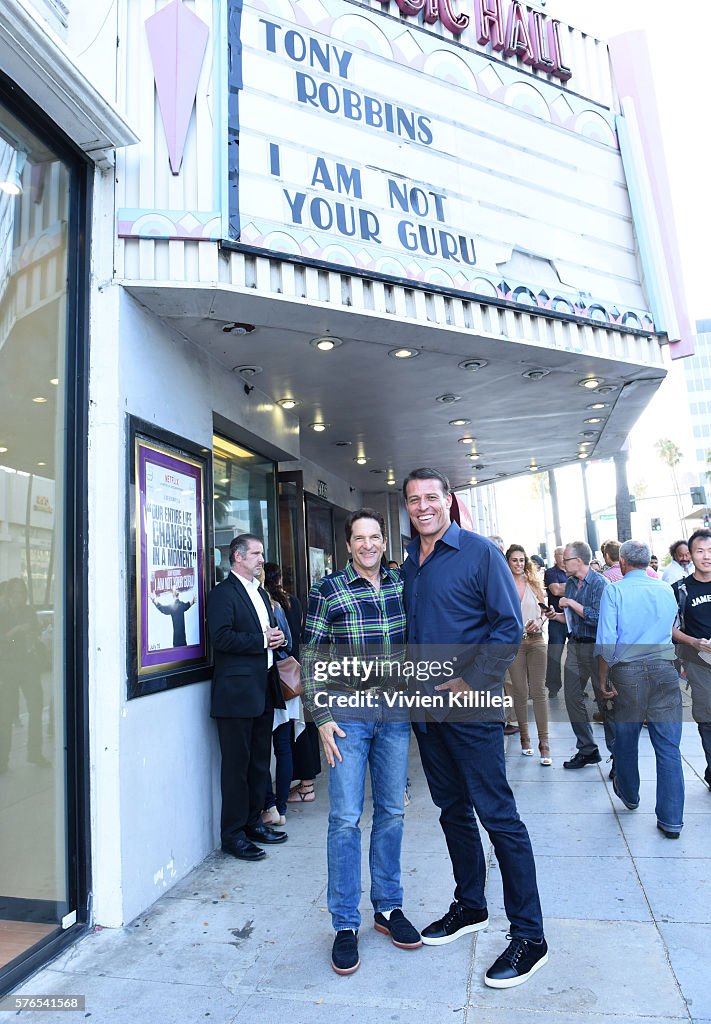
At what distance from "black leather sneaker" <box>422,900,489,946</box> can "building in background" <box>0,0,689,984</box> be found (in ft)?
5.05

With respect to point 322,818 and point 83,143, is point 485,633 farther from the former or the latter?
point 83,143

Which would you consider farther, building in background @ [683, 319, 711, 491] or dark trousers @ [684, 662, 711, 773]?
building in background @ [683, 319, 711, 491]

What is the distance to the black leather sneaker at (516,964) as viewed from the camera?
2781 millimetres

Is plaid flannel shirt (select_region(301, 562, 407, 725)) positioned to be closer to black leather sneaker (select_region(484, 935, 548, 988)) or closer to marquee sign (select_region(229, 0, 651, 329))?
black leather sneaker (select_region(484, 935, 548, 988))

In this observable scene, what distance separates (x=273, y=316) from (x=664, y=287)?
3.81 m

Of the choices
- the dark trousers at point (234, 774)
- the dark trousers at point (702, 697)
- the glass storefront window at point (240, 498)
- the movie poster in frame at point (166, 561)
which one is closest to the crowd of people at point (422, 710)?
the dark trousers at point (234, 774)

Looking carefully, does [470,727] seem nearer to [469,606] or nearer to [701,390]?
[469,606]

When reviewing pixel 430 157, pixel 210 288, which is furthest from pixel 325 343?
pixel 430 157

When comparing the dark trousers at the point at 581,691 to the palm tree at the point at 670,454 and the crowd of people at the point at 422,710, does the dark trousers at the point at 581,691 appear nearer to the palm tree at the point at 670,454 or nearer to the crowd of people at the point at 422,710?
the crowd of people at the point at 422,710

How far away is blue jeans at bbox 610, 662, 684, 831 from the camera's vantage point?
439 cm

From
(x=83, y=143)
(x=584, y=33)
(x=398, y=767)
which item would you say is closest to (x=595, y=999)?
(x=398, y=767)

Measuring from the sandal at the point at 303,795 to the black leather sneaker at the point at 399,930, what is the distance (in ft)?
7.65

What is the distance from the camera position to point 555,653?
9.49m

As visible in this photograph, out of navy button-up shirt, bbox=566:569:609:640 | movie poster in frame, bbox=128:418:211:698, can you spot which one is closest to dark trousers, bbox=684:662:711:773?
Answer: navy button-up shirt, bbox=566:569:609:640
